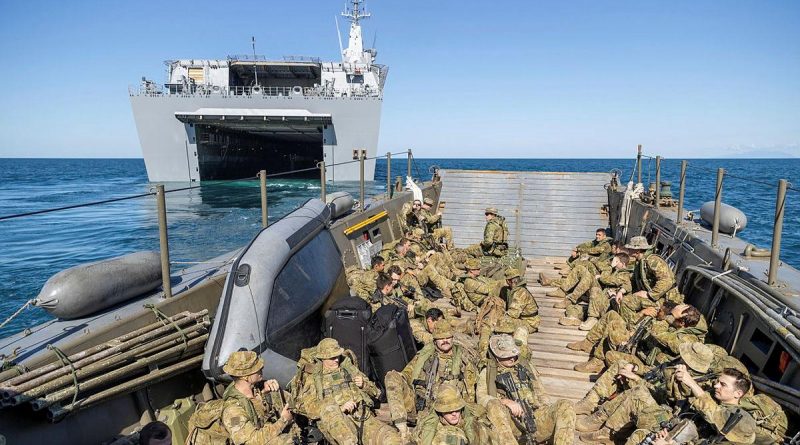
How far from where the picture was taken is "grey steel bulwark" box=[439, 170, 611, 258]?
13.7m

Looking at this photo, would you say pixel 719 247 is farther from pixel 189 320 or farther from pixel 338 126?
pixel 338 126

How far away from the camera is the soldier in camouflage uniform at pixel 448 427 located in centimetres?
393

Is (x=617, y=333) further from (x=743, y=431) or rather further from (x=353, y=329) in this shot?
(x=353, y=329)

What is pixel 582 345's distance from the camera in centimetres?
730

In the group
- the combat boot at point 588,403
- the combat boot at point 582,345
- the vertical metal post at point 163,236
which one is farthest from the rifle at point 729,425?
the vertical metal post at point 163,236

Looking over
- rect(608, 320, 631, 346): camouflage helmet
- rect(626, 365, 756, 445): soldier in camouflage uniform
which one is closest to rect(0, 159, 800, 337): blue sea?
rect(608, 320, 631, 346): camouflage helmet

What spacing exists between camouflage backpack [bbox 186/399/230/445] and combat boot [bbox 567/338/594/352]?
5050 mm

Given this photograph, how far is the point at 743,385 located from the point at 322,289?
4952mm

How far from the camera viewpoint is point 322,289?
7.07 metres

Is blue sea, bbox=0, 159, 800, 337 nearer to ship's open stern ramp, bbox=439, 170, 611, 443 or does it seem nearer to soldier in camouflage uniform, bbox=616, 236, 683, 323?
ship's open stern ramp, bbox=439, 170, 611, 443

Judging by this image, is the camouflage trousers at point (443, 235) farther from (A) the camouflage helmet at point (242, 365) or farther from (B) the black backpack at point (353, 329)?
(A) the camouflage helmet at point (242, 365)

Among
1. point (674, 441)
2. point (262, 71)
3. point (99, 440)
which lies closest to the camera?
point (674, 441)

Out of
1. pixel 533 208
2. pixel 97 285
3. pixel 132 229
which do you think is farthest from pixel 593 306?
pixel 132 229

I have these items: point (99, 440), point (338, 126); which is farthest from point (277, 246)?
point (338, 126)
